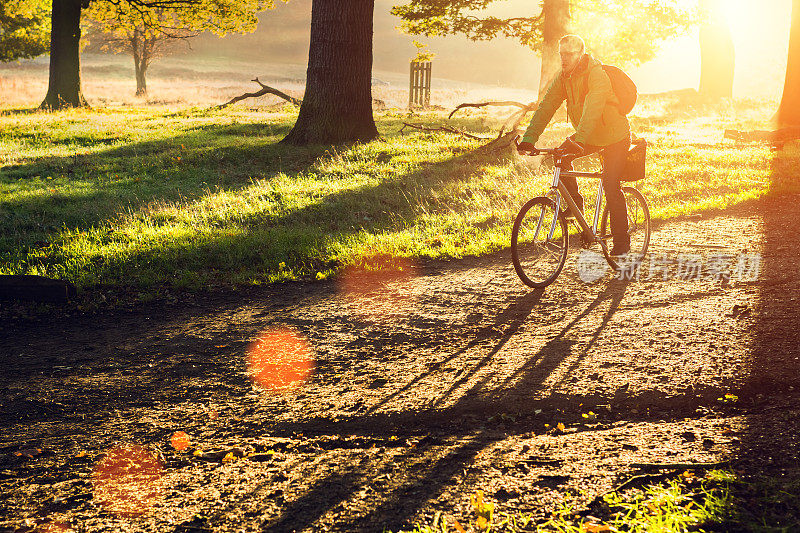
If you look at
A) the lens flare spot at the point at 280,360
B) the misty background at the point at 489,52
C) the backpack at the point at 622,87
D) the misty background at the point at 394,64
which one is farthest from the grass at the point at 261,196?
the misty background at the point at 489,52

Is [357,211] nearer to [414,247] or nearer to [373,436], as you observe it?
[414,247]

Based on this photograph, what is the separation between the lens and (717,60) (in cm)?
3066

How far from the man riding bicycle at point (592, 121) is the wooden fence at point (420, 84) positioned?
25.7 meters

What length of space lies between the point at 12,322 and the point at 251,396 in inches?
111

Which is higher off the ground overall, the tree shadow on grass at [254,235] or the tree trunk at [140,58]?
the tree trunk at [140,58]

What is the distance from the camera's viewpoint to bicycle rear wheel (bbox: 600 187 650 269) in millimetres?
6715

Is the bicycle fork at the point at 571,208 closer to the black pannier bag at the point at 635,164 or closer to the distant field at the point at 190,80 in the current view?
the black pannier bag at the point at 635,164

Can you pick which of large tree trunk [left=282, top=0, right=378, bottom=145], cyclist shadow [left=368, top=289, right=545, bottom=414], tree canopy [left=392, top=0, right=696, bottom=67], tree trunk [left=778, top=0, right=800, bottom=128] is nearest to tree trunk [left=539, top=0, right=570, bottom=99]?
tree canopy [left=392, top=0, right=696, bottom=67]

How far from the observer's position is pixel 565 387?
4051 mm

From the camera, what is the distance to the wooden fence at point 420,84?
31.5m

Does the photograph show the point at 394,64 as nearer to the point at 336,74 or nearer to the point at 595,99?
the point at 336,74

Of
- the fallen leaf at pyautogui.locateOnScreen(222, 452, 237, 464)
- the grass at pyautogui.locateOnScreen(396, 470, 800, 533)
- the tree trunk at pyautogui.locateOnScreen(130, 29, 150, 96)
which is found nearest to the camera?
the grass at pyautogui.locateOnScreen(396, 470, 800, 533)

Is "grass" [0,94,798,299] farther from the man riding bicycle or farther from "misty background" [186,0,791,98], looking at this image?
"misty background" [186,0,791,98]

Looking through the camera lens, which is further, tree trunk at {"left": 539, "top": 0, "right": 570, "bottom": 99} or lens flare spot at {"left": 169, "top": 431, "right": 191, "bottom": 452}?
tree trunk at {"left": 539, "top": 0, "right": 570, "bottom": 99}
